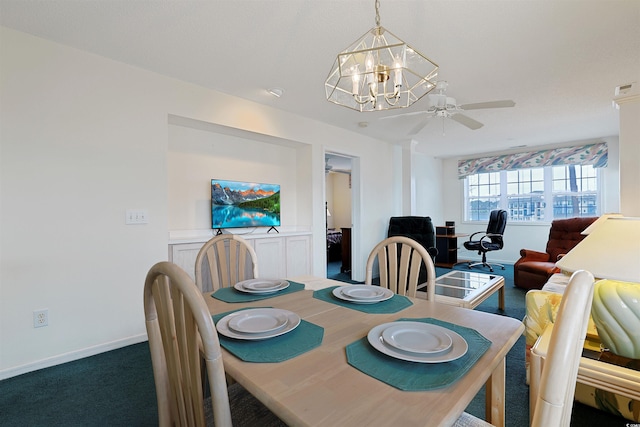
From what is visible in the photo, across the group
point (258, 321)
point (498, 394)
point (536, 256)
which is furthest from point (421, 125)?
point (258, 321)

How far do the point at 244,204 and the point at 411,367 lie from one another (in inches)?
116

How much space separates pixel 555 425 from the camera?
0.48m

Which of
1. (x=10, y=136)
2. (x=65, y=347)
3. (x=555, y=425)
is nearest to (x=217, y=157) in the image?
(x=10, y=136)

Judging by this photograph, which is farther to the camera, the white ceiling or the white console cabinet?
the white console cabinet

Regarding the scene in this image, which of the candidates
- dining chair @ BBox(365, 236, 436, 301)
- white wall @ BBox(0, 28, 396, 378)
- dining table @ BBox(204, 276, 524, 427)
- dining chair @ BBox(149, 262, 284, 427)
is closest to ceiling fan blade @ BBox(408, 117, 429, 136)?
dining chair @ BBox(365, 236, 436, 301)

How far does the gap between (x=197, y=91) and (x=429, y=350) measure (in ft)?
9.65

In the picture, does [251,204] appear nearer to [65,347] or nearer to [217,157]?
[217,157]

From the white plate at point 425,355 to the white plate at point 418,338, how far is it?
0.4 inches

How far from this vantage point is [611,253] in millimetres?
915

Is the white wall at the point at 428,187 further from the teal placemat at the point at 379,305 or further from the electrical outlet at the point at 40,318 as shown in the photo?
the electrical outlet at the point at 40,318

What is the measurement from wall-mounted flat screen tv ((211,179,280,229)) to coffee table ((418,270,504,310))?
80.4 inches

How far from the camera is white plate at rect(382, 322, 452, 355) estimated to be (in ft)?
2.90

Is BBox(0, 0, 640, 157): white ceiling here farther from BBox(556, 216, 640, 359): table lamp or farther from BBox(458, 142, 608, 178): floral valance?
BBox(458, 142, 608, 178): floral valance

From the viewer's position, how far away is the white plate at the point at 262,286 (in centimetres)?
156
